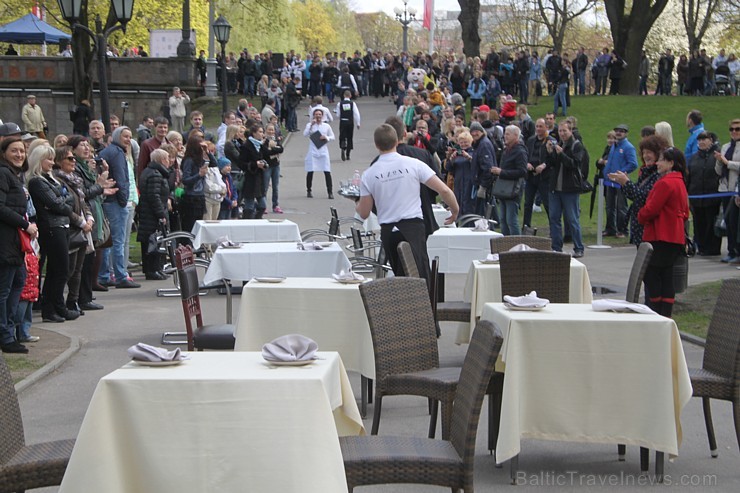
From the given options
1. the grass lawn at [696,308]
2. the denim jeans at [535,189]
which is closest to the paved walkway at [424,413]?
the grass lawn at [696,308]

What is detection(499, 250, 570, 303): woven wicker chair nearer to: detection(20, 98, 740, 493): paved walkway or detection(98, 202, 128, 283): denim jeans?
detection(20, 98, 740, 493): paved walkway

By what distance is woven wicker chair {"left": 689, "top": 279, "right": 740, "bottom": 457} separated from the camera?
289 inches

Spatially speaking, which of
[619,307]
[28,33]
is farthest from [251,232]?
[28,33]

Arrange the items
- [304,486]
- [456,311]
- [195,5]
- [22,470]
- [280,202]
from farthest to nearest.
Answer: [195,5], [280,202], [456,311], [22,470], [304,486]

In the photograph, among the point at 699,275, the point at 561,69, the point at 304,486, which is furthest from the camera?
the point at 561,69

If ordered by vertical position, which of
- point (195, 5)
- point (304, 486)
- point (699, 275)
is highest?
point (195, 5)

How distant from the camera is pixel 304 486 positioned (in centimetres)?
514

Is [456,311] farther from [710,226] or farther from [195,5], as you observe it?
Result: [195,5]

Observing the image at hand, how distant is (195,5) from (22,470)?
194ft

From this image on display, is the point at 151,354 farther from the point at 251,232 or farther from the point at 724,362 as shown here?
the point at 251,232

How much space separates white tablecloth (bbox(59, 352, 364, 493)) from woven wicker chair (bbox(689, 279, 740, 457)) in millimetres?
3188

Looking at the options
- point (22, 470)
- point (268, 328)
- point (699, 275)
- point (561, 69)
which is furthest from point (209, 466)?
point (561, 69)

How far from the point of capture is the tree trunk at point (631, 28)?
46938 millimetres

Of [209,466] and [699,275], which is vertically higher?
[209,466]
